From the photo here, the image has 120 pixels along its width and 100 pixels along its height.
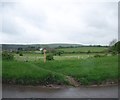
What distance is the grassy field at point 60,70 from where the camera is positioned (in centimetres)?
816

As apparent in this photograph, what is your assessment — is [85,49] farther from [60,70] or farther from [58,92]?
[58,92]

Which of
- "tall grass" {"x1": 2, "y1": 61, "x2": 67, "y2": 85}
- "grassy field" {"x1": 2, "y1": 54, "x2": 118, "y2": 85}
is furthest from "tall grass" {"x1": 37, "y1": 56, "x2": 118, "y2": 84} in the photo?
"tall grass" {"x1": 2, "y1": 61, "x2": 67, "y2": 85}

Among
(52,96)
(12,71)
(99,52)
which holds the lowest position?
(52,96)

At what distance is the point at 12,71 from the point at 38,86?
3.07 ft

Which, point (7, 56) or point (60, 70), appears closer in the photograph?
point (60, 70)

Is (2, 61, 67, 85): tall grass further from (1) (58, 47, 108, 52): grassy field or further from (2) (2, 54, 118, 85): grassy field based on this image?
(1) (58, 47, 108, 52): grassy field

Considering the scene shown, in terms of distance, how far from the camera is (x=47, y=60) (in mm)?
8516

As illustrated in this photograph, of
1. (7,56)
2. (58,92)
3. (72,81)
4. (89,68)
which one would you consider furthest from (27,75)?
(89,68)

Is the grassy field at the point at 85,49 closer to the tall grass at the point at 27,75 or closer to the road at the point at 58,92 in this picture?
the tall grass at the point at 27,75

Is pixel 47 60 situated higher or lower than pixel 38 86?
higher

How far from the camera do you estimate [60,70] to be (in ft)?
27.4

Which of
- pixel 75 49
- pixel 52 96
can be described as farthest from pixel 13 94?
pixel 75 49

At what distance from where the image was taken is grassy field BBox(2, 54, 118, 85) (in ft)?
26.8

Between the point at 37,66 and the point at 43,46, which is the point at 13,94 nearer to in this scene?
the point at 37,66
